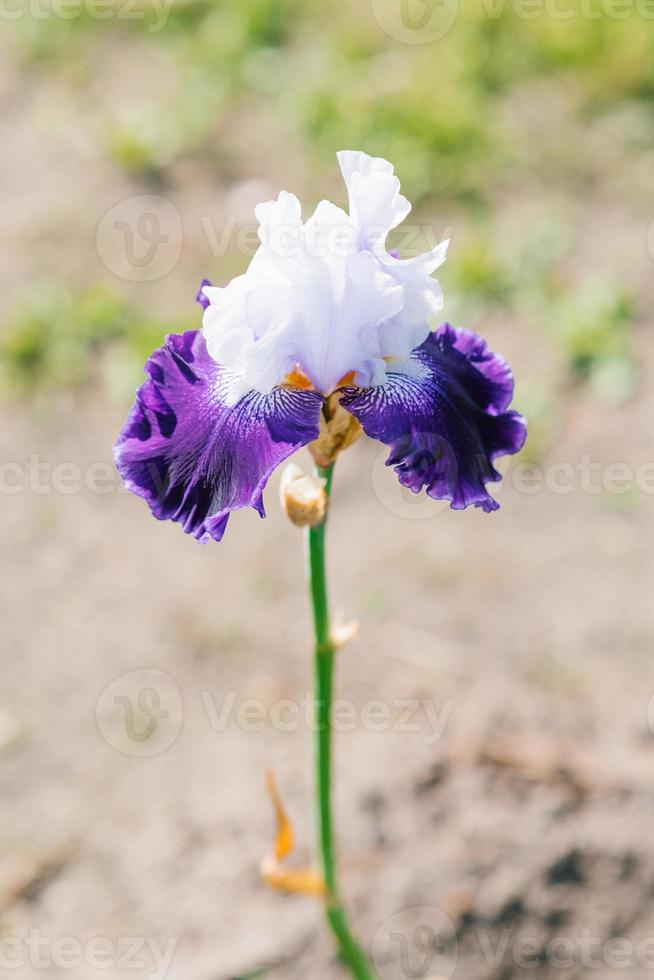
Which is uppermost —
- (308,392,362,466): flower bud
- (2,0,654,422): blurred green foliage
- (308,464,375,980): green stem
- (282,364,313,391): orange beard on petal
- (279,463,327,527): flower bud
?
(2,0,654,422): blurred green foliage

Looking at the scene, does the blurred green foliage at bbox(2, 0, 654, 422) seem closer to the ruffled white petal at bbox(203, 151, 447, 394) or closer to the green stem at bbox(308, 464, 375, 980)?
the green stem at bbox(308, 464, 375, 980)

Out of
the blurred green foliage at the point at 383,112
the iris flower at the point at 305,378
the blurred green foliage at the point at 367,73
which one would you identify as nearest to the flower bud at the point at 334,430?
the iris flower at the point at 305,378

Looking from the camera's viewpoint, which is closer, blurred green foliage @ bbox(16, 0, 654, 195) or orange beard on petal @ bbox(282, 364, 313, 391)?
orange beard on petal @ bbox(282, 364, 313, 391)

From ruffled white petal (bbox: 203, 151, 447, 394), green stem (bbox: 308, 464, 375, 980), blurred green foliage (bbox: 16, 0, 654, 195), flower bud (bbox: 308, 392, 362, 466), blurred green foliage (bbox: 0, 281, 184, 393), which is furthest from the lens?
blurred green foliage (bbox: 16, 0, 654, 195)

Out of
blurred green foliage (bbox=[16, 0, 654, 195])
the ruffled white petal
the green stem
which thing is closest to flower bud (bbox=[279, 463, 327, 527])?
the green stem

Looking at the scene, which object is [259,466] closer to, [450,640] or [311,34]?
[450,640]

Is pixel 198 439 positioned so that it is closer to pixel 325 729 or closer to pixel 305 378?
pixel 305 378

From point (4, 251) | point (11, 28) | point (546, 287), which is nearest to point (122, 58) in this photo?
point (11, 28)
